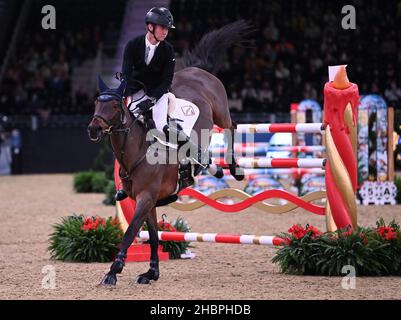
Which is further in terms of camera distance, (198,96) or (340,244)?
(198,96)

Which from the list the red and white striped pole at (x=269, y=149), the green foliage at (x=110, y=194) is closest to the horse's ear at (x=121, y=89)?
the red and white striped pole at (x=269, y=149)

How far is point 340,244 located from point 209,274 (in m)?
1.32

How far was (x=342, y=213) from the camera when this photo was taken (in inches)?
326

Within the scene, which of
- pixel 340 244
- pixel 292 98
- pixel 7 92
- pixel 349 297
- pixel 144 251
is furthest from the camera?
pixel 7 92

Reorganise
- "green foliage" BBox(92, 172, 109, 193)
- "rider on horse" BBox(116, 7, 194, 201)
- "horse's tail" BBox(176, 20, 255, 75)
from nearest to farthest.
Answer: "rider on horse" BBox(116, 7, 194, 201)
"horse's tail" BBox(176, 20, 255, 75)
"green foliage" BBox(92, 172, 109, 193)

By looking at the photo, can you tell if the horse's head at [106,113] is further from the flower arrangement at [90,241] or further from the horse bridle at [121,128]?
the flower arrangement at [90,241]

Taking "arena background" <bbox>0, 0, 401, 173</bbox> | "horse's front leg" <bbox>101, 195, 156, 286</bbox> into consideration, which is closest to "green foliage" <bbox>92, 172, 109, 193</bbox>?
"arena background" <bbox>0, 0, 401, 173</bbox>

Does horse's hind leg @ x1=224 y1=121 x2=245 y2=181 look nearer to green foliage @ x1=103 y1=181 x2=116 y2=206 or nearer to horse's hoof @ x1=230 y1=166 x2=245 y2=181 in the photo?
horse's hoof @ x1=230 y1=166 x2=245 y2=181

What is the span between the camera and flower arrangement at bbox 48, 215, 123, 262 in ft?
30.9

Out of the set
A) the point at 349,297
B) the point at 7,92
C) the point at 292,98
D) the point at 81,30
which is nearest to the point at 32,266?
the point at 349,297

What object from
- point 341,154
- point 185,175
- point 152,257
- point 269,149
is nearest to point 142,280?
point 152,257

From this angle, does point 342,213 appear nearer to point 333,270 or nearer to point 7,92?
point 333,270

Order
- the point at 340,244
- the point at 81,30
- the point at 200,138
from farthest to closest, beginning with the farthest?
the point at 81,30 → the point at 200,138 → the point at 340,244

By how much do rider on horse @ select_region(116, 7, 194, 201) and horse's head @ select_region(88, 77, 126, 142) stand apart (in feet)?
1.20
